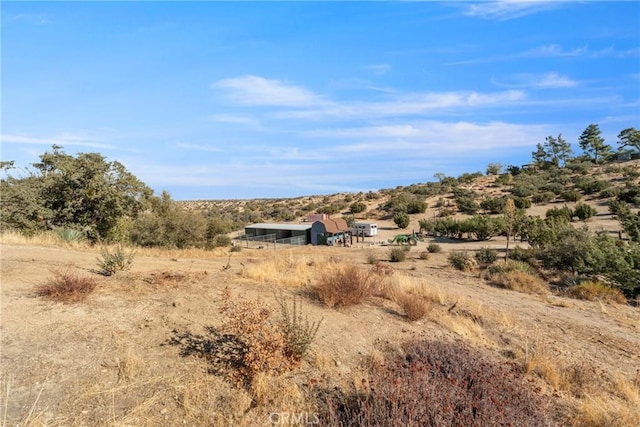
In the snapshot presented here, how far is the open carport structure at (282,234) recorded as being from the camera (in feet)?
146

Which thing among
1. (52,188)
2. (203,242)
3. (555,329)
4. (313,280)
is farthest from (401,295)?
(203,242)

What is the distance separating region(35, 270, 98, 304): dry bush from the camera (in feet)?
23.5

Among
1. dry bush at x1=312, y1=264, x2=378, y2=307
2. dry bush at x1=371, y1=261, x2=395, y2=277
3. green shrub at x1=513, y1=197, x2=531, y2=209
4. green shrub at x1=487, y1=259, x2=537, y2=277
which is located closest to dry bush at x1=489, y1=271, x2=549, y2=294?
green shrub at x1=487, y1=259, x2=537, y2=277

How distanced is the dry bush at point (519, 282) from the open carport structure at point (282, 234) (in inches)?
1057

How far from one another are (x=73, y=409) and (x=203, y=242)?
26525mm

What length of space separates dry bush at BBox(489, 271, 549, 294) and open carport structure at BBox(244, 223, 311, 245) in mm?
26837

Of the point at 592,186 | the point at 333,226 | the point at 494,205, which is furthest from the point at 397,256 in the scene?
the point at 592,186

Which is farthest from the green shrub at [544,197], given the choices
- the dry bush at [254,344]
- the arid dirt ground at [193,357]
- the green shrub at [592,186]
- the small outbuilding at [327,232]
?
the dry bush at [254,344]

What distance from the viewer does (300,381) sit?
5.00 meters

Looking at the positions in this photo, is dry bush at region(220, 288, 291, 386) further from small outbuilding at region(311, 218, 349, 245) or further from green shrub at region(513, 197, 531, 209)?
green shrub at region(513, 197, 531, 209)

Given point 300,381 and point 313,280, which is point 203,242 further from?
point 300,381

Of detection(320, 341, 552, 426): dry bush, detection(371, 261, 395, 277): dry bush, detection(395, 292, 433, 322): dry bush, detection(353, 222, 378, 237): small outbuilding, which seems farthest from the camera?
detection(353, 222, 378, 237): small outbuilding

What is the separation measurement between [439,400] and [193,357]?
11.3ft

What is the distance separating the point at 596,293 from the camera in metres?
15.9
